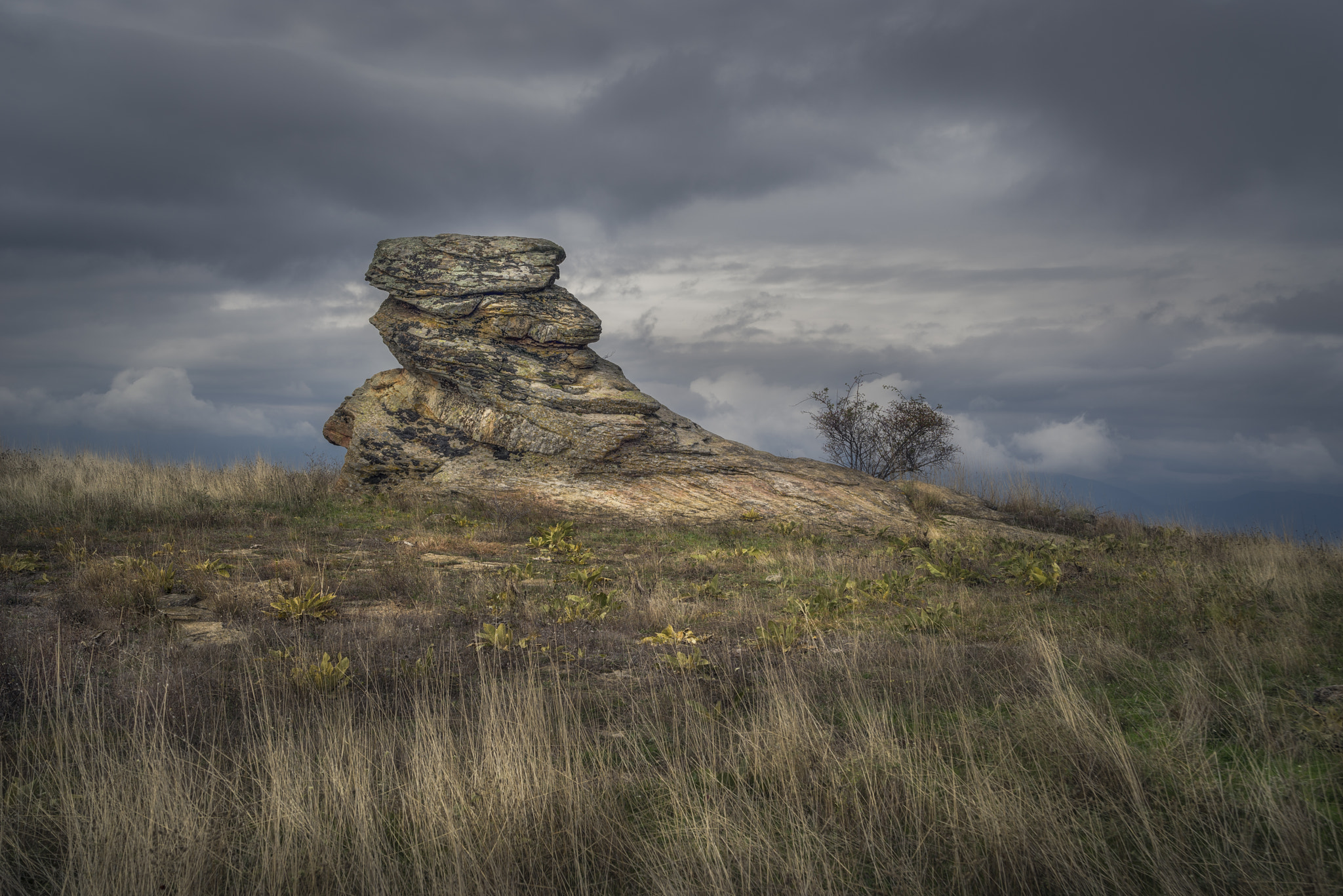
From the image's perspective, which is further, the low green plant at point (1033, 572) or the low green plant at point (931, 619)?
the low green plant at point (1033, 572)

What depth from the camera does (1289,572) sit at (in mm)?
8539

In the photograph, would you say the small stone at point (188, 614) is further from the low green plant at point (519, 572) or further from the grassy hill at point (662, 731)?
the low green plant at point (519, 572)

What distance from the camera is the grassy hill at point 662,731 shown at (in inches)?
112

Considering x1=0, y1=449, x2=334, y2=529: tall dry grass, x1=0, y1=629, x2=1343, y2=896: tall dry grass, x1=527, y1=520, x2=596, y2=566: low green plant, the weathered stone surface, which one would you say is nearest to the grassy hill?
x1=0, y1=629, x2=1343, y2=896: tall dry grass

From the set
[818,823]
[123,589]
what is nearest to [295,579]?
[123,589]

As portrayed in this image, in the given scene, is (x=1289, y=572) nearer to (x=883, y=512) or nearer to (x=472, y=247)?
(x=883, y=512)

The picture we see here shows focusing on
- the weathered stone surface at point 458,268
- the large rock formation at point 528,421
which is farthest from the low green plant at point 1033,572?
the weathered stone surface at point 458,268

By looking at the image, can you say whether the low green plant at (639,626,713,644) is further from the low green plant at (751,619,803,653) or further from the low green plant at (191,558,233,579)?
the low green plant at (191,558,233,579)

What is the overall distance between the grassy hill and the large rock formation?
249 inches

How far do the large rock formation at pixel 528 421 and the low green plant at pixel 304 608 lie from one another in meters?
8.05

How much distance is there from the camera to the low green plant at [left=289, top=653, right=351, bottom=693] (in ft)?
16.0

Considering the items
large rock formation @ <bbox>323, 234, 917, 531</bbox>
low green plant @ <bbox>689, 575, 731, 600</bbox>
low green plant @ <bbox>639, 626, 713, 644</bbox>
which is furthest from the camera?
large rock formation @ <bbox>323, 234, 917, 531</bbox>

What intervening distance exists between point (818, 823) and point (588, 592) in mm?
5393

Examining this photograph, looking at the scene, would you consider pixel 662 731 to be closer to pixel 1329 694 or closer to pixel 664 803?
pixel 664 803
